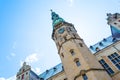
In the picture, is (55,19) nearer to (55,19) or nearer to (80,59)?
(55,19)

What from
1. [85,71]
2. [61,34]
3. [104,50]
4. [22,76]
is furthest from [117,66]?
[22,76]

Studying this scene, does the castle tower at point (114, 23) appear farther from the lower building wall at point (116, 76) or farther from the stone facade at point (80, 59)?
the lower building wall at point (116, 76)

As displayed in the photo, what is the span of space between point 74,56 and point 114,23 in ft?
59.4

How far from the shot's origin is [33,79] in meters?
36.2

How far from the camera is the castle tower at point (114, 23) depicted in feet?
132

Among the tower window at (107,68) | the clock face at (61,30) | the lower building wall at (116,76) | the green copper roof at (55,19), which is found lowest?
the lower building wall at (116,76)

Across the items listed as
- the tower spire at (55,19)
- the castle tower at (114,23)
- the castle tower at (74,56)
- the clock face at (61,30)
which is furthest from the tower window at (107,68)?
the tower spire at (55,19)

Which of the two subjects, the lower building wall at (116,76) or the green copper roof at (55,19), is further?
the green copper roof at (55,19)

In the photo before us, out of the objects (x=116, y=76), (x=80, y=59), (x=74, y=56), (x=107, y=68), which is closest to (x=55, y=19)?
(x=74, y=56)

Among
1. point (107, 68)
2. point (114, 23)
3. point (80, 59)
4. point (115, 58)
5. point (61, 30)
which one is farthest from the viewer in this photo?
point (114, 23)

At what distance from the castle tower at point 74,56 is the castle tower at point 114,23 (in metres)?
10.4

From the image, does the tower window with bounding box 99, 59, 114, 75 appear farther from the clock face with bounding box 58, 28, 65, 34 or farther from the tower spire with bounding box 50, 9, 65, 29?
the tower spire with bounding box 50, 9, 65, 29

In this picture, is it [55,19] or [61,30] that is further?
[55,19]

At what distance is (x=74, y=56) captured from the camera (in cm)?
3073
